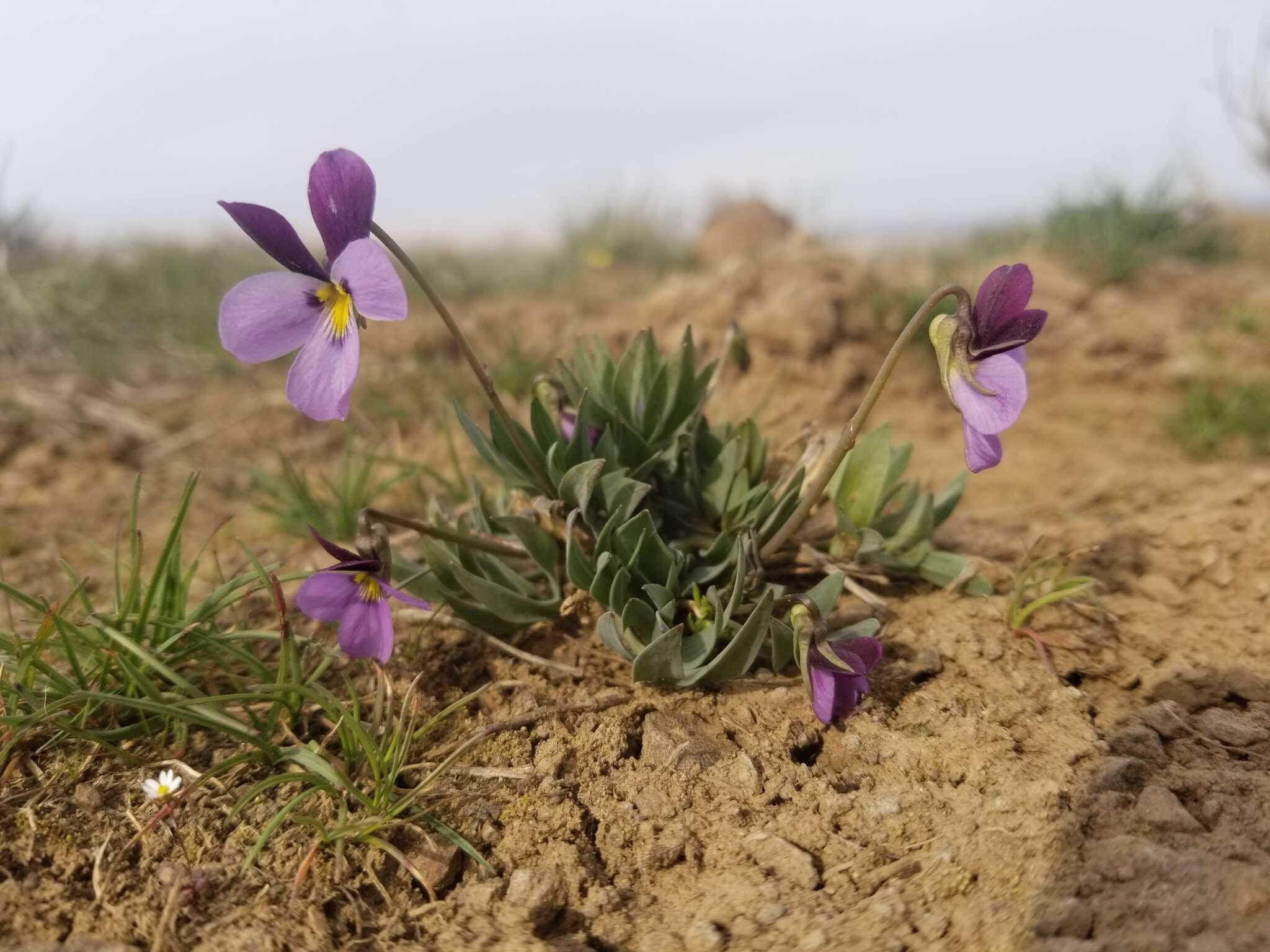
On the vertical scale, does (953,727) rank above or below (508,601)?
below

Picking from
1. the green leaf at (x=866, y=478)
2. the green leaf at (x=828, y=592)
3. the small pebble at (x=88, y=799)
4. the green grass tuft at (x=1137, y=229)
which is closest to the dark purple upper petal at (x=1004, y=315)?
the green leaf at (x=828, y=592)

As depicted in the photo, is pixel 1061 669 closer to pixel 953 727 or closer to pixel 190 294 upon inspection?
pixel 953 727

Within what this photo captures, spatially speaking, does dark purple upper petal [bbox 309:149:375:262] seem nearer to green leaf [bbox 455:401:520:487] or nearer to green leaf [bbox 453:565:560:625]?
green leaf [bbox 455:401:520:487]

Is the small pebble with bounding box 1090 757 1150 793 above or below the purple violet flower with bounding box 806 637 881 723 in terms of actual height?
below

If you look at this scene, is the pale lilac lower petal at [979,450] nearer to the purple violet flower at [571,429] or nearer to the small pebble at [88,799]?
the purple violet flower at [571,429]

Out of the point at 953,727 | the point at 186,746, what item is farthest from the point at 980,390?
the point at 186,746

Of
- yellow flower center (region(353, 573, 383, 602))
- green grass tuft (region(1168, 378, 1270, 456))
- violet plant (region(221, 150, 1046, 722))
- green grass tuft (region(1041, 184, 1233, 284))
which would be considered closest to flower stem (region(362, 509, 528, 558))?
violet plant (region(221, 150, 1046, 722))

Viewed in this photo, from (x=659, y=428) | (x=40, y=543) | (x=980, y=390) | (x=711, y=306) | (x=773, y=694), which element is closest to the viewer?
(x=980, y=390)

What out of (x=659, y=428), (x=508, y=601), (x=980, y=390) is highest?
(x=980, y=390)
